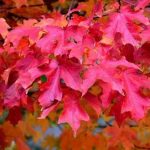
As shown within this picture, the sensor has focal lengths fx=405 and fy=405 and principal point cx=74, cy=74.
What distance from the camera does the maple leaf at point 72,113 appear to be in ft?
4.57

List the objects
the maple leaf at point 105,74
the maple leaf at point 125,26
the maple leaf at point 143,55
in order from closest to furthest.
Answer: the maple leaf at point 105,74, the maple leaf at point 125,26, the maple leaf at point 143,55

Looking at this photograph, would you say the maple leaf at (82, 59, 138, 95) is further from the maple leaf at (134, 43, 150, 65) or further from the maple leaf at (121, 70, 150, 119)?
the maple leaf at (134, 43, 150, 65)

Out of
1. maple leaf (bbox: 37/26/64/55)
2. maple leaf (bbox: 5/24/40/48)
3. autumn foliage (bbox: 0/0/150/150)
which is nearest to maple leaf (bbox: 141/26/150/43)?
autumn foliage (bbox: 0/0/150/150)

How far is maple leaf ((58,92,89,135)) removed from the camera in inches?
54.9

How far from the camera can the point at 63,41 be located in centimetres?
144

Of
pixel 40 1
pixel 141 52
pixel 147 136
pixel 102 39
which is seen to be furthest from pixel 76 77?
pixel 147 136

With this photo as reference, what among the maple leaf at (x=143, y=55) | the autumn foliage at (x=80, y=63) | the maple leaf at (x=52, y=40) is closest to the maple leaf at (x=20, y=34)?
the autumn foliage at (x=80, y=63)

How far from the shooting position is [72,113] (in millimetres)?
1415

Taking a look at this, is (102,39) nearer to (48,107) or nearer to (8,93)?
(48,107)

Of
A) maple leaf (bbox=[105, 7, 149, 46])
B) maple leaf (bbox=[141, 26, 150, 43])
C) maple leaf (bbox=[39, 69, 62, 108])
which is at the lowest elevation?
maple leaf (bbox=[39, 69, 62, 108])

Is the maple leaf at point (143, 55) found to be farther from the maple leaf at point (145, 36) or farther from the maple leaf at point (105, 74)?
the maple leaf at point (105, 74)

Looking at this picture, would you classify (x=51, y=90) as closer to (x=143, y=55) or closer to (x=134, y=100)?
(x=134, y=100)

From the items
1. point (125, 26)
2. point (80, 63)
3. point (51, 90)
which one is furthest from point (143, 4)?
point (51, 90)

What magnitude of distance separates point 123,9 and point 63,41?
27 cm
